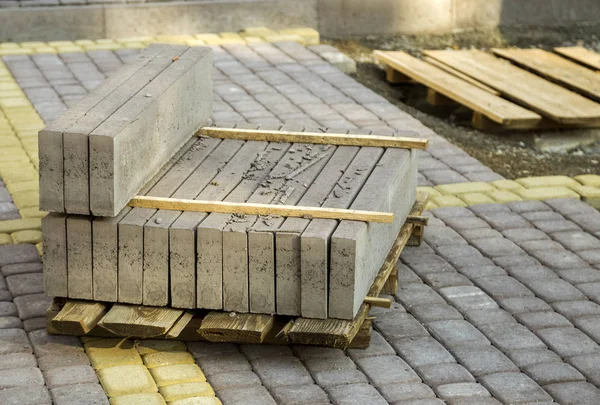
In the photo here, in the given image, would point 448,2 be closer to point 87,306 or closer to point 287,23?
point 287,23

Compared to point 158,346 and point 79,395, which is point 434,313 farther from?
point 79,395

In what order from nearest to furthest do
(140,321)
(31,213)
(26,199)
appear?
(140,321), (31,213), (26,199)

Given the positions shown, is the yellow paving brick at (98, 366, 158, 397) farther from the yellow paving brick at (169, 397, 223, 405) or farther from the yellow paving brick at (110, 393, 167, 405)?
the yellow paving brick at (169, 397, 223, 405)

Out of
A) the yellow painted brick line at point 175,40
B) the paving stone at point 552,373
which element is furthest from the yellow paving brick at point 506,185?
the yellow painted brick line at point 175,40

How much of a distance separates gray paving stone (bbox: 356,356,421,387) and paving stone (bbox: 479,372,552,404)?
0.36m

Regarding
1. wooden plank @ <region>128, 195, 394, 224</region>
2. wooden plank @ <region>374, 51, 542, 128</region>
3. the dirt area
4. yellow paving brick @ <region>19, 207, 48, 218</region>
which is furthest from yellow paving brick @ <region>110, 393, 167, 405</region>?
wooden plank @ <region>374, 51, 542, 128</region>

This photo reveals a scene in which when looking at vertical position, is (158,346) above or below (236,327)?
below

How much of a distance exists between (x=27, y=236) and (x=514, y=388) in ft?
10.9

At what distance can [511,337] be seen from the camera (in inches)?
229

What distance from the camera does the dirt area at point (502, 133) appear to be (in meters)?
9.01

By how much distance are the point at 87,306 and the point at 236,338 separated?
2.69 feet

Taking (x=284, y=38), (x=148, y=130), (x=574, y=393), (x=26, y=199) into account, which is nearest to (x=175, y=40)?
(x=284, y=38)

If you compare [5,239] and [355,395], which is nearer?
[355,395]

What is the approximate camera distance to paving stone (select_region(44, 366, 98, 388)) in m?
5.22
